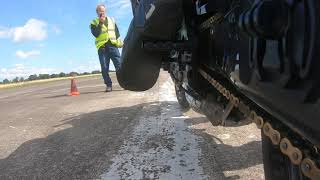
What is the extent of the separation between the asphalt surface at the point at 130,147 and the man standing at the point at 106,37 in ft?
14.4

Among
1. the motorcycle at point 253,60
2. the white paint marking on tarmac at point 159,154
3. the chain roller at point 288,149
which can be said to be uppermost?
the motorcycle at point 253,60

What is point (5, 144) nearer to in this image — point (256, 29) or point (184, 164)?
point (184, 164)

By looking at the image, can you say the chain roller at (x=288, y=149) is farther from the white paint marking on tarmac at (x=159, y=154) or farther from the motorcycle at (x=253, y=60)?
the white paint marking on tarmac at (x=159, y=154)

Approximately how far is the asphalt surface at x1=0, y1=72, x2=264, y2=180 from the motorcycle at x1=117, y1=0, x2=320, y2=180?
0.52m

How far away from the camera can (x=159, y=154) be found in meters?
4.47

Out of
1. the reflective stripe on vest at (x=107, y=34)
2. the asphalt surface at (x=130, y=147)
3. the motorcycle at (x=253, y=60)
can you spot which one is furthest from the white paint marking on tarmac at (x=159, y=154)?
the reflective stripe on vest at (x=107, y=34)

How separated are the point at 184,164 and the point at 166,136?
117cm

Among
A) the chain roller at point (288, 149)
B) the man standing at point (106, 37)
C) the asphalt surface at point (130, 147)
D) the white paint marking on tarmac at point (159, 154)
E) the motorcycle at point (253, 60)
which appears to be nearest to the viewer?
the motorcycle at point (253, 60)

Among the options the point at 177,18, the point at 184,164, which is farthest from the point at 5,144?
the point at 177,18

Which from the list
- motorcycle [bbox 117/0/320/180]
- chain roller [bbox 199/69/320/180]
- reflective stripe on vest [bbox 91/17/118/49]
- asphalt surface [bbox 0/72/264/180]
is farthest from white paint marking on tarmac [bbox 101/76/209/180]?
reflective stripe on vest [bbox 91/17/118/49]

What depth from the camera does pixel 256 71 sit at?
6.09 ft

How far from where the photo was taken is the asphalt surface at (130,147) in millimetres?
3947

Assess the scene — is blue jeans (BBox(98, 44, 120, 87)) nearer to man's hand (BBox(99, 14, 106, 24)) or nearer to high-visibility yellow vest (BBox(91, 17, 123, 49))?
high-visibility yellow vest (BBox(91, 17, 123, 49))

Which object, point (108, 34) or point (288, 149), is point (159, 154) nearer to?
point (288, 149)
